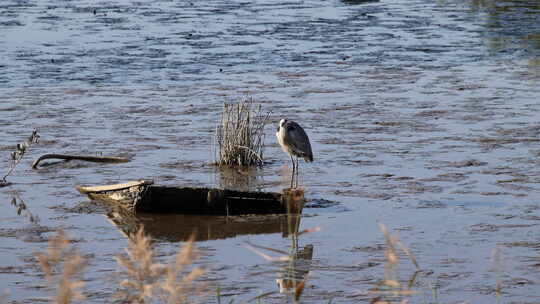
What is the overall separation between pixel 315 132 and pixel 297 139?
10.3 ft

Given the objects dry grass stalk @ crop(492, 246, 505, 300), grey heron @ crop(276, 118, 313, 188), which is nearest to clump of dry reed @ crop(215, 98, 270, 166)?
grey heron @ crop(276, 118, 313, 188)

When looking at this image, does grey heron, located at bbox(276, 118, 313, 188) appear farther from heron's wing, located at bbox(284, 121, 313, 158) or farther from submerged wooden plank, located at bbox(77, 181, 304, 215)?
submerged wooden plank, located at bbox(77, 181, 304, 215)

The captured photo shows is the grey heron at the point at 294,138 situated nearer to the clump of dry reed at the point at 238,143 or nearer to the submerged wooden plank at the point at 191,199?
the clump of dry reed at the point at 238,143

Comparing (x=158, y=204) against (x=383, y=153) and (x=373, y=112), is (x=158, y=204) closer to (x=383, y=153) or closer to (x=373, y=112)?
(x=383, y=153)

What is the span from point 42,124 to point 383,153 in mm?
4550

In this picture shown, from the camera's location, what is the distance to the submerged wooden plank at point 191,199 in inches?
376

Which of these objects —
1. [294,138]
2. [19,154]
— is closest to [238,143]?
[294,138]

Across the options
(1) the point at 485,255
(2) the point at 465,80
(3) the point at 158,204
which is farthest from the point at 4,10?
(1) the point at 485,255

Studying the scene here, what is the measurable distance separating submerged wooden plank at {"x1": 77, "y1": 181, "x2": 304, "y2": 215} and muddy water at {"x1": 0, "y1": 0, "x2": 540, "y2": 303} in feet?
0.40

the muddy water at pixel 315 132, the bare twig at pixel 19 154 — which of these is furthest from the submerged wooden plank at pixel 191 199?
the bare twig at pixel 19 154

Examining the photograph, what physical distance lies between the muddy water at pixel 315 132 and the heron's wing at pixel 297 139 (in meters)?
0.44

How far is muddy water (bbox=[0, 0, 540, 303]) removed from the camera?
8297 mm

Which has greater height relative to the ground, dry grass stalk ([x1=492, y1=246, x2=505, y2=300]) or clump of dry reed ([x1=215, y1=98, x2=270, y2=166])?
dry grass stalk ([x1=492, y1=246, x2=505, y2=300])

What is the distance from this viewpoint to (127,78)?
1823 centimetres
